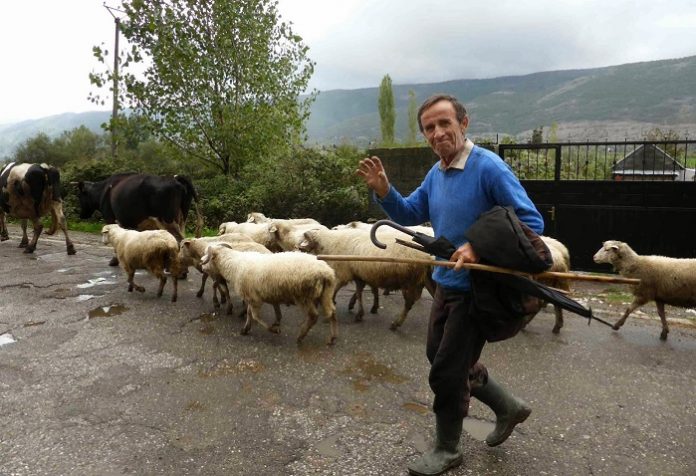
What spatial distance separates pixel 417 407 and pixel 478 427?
1.70ft

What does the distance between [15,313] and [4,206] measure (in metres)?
6.24

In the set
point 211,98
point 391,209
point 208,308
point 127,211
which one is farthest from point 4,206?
point 391,209

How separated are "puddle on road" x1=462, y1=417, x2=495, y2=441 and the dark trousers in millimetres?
701

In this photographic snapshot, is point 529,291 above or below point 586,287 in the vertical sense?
above

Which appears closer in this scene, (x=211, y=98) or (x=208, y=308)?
(x=208, y=308)

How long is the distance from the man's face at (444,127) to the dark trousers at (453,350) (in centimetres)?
87

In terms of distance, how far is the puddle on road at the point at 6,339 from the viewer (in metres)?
5.60

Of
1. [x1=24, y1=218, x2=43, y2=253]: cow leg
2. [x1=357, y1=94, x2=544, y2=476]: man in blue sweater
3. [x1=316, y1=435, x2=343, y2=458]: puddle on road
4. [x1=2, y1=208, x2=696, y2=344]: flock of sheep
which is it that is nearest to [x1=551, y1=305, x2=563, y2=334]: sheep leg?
[x1=2, y1=208, x2=696, y2=344]: flock of sheep

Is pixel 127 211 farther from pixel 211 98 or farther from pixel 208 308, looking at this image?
pixel 211 98

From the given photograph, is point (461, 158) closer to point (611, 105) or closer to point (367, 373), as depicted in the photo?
point (367, 373)

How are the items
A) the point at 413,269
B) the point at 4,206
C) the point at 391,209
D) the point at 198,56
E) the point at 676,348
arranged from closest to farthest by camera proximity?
the point at 391,209
the point at 676,348
the point at 413,269
the point at 4,206
the point at 198,56

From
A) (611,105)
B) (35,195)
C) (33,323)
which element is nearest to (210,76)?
(35,195)

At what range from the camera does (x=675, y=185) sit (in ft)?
25.6

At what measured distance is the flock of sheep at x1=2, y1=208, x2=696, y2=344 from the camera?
5379 mm
